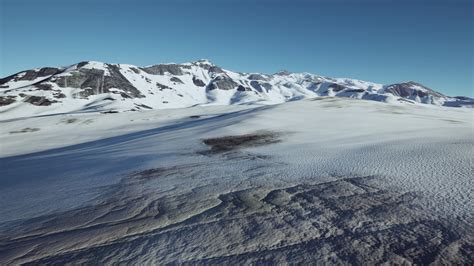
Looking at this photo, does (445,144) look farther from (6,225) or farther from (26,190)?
(26,190)

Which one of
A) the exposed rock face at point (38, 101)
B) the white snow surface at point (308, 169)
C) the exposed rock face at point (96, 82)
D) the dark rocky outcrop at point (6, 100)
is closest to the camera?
the white snow surface at point (308, 169)

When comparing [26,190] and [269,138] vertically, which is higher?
[269,138]

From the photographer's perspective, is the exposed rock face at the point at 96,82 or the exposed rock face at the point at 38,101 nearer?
the exposed rock face at the point at 38,101

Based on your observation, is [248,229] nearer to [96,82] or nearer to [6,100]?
[6,100]

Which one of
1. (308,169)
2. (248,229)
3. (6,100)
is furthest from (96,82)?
(248,229)

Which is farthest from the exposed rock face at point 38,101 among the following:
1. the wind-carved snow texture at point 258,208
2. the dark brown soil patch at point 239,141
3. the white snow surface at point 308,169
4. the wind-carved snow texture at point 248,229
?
the wind-carved snow texture at point 248,229

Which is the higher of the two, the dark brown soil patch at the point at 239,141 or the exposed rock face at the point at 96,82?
the exposed rock face at the point at 96,82

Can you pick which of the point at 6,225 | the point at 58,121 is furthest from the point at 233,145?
the point at 58,121

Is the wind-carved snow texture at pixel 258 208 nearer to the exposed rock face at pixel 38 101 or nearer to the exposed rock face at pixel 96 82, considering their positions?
the exposed rock face at pixel 38 101

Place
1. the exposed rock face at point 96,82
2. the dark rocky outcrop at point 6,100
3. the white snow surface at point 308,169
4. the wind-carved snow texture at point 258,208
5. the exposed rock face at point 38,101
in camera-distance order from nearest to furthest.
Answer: the wind-carved snow texture at point 258,208
the white snow surface at point 308,169
the dark rocky outcrop at point 6,100
the exposed rock face at point 38,101
the exposed rock face at point 96,82
